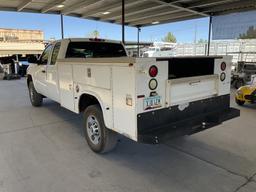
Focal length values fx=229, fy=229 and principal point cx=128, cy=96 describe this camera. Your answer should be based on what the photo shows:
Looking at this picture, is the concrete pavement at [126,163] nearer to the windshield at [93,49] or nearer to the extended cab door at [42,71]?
the extended cab door at [42,71]

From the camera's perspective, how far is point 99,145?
3.63m

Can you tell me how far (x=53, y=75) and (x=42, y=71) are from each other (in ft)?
3.24

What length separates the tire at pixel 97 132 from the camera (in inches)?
137

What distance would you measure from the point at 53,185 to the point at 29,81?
518 cm

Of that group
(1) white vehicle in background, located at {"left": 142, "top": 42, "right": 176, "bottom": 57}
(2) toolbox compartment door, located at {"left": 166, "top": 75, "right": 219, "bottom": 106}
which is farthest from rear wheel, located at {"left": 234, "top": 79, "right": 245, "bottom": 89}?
(2) toolbox compartment door, located at {"left": 166, "top": 75, "right": 219, "bottom": 106}

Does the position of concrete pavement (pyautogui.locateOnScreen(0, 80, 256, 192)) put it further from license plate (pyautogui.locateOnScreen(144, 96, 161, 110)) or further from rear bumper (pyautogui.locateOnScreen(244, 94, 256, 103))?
rear bumper (pyautogui.locateOnScreen(244, 94, 256, 103))

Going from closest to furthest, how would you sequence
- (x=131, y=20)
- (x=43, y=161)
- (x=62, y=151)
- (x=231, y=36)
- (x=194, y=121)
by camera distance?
(x=194, y=121) → (x=43, y=161) → (x=62, y=151) → (x=131, y=20) → (x=231, y=36)

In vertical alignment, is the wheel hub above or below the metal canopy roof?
below

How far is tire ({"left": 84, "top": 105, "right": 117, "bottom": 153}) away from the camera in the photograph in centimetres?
349

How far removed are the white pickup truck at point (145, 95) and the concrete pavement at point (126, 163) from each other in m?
0.47

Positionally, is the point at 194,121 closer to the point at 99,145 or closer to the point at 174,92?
the point at 174,92

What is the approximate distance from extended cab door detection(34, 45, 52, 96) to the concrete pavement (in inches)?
49.5

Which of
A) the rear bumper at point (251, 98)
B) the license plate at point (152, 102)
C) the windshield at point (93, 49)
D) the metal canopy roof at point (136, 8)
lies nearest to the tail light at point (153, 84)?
the license plate at point (152, 102)

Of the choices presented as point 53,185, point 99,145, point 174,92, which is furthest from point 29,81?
point 174,92
